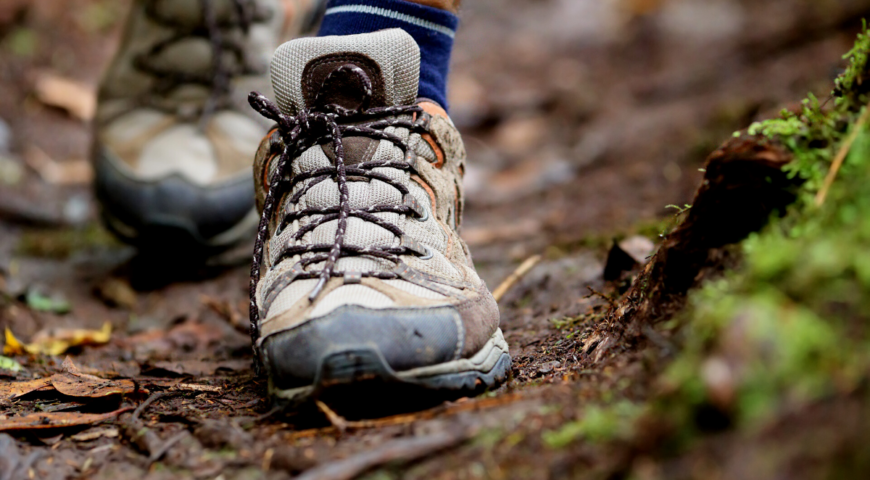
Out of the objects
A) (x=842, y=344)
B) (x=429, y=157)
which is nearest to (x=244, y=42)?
(x=429, y=157)

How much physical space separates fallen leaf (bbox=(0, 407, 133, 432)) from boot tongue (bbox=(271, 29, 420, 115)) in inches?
33.5

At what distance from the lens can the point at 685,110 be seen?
17.3 feet

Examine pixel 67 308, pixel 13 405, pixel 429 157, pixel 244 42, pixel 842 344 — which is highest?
pixel 244 42

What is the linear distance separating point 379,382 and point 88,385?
81cm

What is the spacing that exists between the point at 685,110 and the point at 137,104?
3770 mm

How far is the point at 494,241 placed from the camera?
353cm

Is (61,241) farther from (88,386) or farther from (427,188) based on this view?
(427,188)

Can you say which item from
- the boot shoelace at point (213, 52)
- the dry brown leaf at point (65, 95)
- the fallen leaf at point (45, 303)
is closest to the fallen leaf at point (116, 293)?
the fallen leaf at point (45, 303)

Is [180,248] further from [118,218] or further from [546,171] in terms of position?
[546,171]

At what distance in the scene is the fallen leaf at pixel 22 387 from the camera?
1.69 metres

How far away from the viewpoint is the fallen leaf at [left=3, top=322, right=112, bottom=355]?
218cm

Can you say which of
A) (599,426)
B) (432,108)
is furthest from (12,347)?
(599,426)

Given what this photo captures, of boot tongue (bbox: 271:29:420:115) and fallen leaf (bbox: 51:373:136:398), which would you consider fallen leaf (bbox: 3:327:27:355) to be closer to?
fallen leaf (bbox: 51:373:136:398)

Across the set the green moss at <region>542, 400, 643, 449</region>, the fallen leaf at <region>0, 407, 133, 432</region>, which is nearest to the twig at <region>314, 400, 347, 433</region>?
the green moss at <region>542, 400, 643, 449</region>
